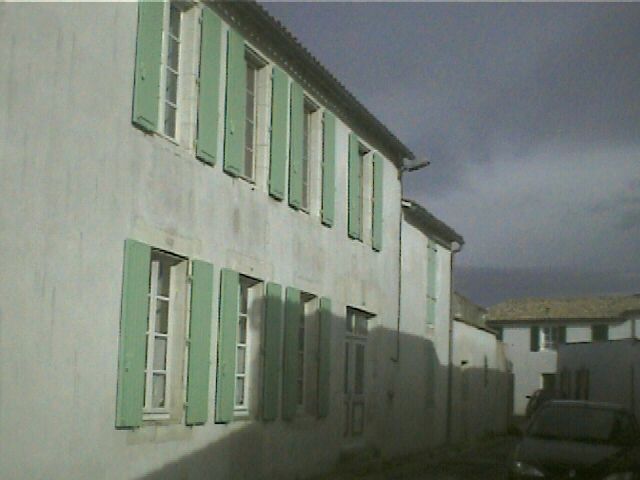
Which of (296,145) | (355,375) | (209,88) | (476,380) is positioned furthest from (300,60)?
(476,380)

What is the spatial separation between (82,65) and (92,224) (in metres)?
1.48

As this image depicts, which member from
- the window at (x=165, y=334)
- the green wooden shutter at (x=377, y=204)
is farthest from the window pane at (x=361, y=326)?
the window at (x=165, y=334)

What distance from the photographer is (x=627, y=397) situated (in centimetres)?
3297

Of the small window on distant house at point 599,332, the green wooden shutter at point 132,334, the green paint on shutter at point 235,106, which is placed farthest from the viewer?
the small window on distant house at point 599,332

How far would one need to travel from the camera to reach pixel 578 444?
13.8 m

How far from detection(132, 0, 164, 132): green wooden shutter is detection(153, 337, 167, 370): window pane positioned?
7.64 ft

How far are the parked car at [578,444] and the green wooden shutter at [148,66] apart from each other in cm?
624

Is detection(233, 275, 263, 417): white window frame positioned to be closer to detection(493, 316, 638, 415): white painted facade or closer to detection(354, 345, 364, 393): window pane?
detection(354, 345, 364, 393): window pane

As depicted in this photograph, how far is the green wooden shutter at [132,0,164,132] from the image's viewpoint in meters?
10.8

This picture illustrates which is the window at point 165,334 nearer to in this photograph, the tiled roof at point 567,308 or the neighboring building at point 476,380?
the neighboring building at point 476,380

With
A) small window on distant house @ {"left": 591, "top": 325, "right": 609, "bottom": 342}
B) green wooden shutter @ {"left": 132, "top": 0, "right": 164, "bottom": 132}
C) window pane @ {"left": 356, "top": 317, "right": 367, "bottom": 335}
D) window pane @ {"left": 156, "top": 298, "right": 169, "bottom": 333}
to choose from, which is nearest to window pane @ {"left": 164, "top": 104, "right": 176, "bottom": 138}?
green wooden shutter @ {"left": 132, "top": 0, "right": 164, "bottom": 132}

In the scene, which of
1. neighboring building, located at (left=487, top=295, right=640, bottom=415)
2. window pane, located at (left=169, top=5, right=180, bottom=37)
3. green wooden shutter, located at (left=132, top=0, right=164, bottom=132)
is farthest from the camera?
neighboring building, located at (left=487, top=295, right=640, bottom=415)

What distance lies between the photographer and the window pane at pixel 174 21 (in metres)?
12.2

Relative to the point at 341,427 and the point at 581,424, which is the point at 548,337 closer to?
the point at 341,427
